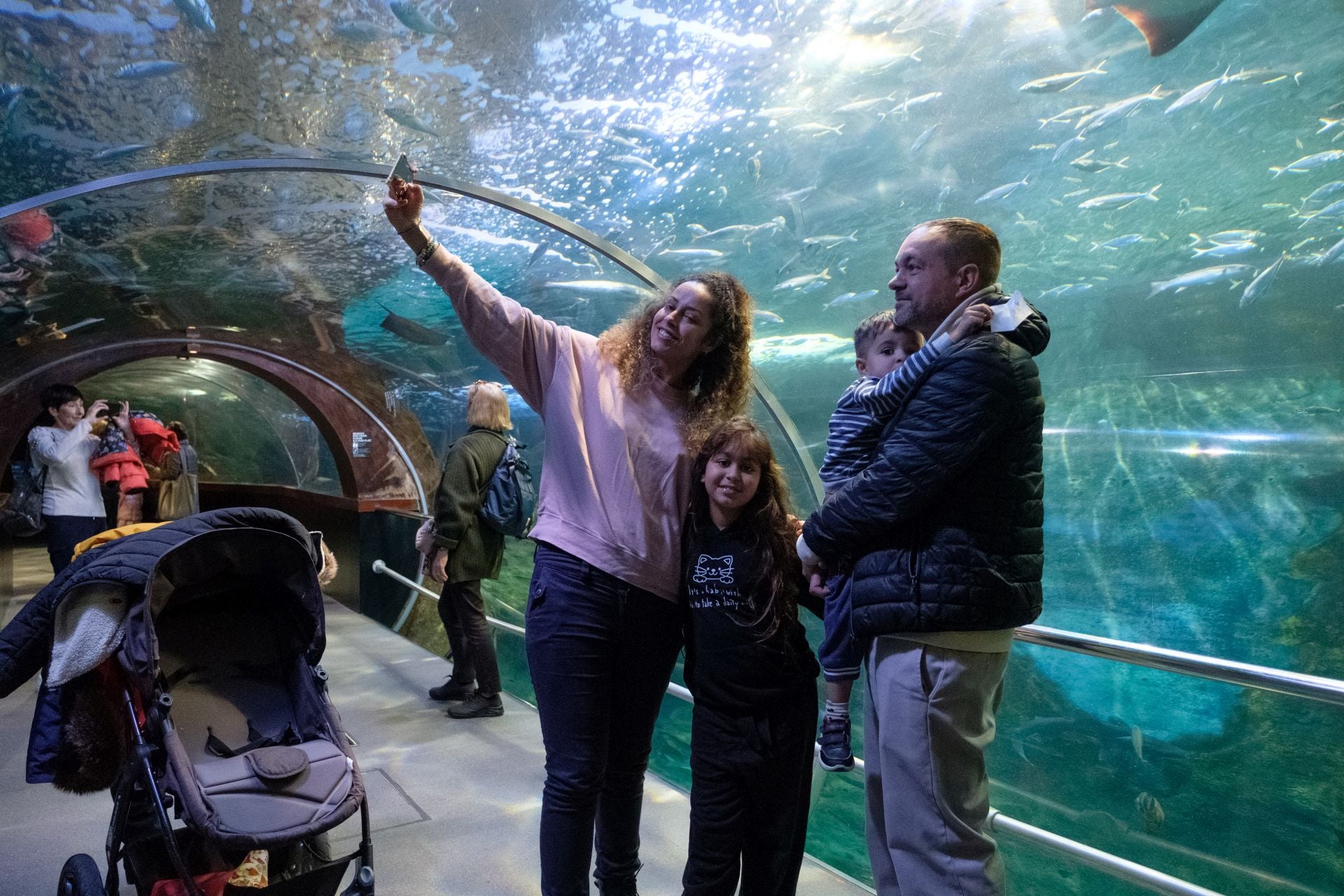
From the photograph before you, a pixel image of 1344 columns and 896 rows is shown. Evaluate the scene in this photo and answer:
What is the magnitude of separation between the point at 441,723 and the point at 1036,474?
11.9 feet

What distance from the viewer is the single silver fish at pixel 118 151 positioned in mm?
3818

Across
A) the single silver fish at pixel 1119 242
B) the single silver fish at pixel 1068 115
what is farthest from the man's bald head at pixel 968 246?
the single silver fish at pixel 1119 242

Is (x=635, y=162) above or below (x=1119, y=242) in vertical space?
below

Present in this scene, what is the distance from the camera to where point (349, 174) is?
4582 millimetres

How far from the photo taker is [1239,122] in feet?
32.6

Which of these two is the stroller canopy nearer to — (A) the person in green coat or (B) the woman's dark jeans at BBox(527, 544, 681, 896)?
(B) the woman's dark jeans at BBox(527, 544, 681, 896)

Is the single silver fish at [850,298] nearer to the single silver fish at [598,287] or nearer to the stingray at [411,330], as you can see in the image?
the single silver fish at [598,287]

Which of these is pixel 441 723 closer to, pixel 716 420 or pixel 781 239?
pixel 716 420

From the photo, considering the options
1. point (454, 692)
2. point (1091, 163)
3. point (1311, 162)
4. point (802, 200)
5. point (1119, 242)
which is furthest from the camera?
point (1119, 242)

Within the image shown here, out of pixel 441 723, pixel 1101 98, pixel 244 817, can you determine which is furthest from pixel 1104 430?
pixel 244 817

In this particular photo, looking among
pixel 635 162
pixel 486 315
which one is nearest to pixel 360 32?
pixel 635 162

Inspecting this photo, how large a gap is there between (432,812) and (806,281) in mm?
8655

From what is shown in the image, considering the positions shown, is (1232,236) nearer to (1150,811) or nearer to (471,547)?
(1150,811)

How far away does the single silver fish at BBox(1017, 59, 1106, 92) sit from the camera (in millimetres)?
7199
